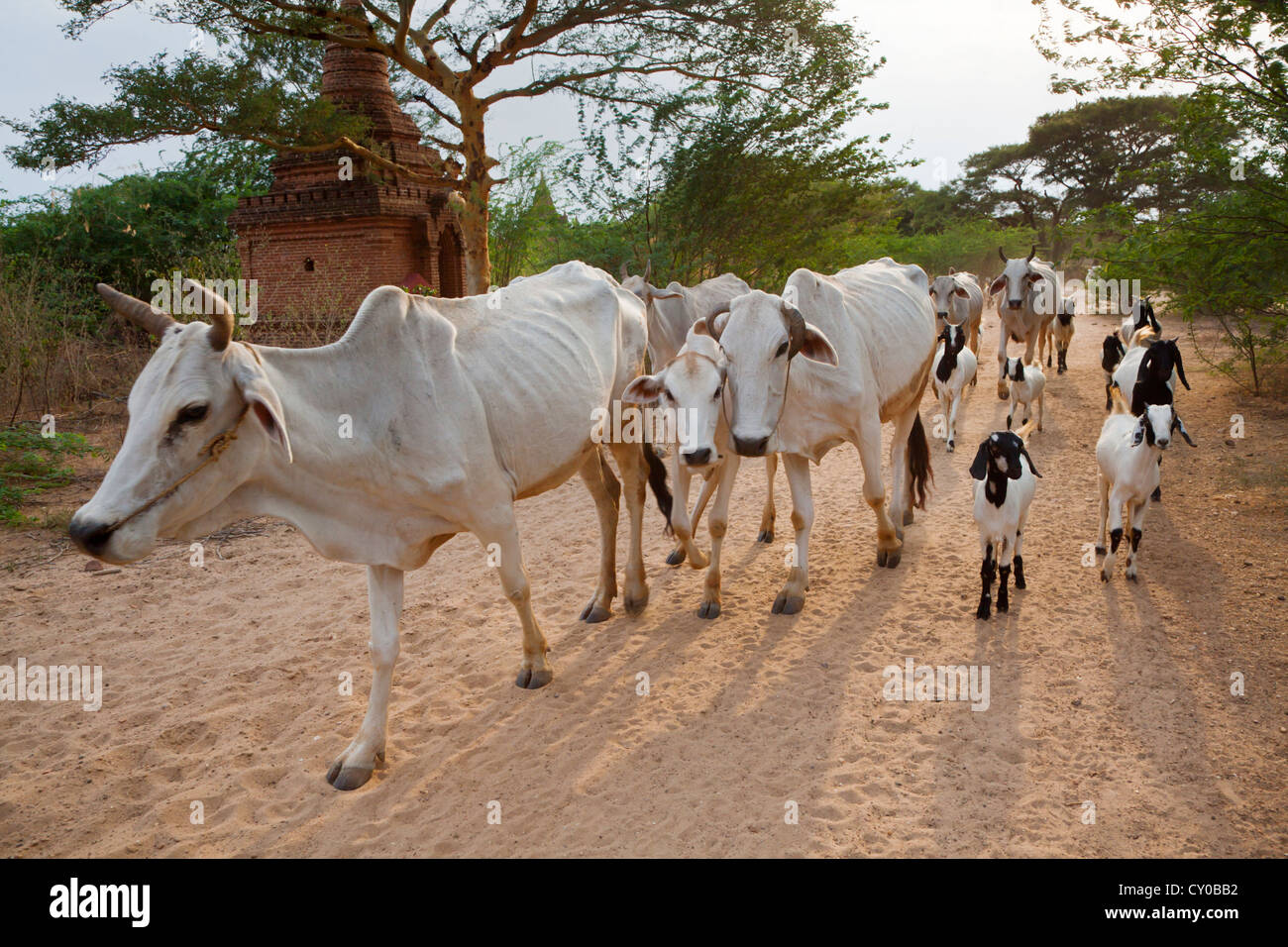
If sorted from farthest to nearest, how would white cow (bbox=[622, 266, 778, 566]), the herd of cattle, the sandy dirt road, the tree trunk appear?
1. the tree trunk
2. white cow (bbox=[622, 266, 778, 566])
3. the sandy dirt road
4. the herd of cattle

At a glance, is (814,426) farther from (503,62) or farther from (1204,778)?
(503,62)

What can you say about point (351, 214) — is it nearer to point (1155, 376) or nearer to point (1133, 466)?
point (1155, 376)

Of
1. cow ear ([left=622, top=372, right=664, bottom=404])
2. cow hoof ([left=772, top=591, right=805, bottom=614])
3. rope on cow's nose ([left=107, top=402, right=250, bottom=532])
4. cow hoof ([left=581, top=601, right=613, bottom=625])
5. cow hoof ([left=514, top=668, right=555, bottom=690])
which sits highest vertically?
cow ear ([left=622, top=372, right=664, bottom=404])

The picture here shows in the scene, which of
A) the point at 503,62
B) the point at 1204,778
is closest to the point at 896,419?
the point at 1204,778

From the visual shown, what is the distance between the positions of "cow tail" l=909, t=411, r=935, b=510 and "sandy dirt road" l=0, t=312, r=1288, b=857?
0.33 m

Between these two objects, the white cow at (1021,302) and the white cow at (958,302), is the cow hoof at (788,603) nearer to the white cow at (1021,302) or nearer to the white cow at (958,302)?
the white cow at (958,302)

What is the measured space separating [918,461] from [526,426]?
12.7ft

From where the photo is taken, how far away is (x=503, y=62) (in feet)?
44.7

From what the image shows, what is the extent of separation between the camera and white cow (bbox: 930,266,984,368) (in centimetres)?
1227

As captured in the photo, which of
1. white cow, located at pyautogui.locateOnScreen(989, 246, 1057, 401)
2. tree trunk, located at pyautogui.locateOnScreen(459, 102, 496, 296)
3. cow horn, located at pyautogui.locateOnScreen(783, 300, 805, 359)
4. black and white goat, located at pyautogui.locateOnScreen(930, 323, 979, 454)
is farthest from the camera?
tree trunk, located at pyautogui.locateOnScreen(459, 102, 496, 296)

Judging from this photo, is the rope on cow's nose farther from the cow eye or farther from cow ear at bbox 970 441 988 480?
cow ear at bbox 970 441 988 480

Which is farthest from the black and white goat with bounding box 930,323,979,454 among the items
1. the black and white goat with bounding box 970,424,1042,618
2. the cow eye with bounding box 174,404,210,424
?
the cow eye with bounding box 174,404,210,424

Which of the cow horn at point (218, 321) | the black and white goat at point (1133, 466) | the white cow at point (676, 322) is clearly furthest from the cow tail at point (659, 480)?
the cow horn at point (218, 321)

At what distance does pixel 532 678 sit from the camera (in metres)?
4.63
